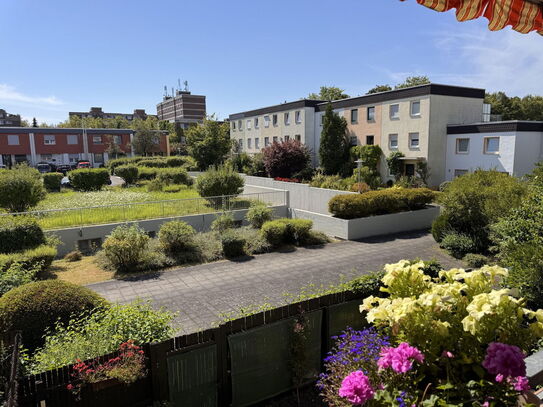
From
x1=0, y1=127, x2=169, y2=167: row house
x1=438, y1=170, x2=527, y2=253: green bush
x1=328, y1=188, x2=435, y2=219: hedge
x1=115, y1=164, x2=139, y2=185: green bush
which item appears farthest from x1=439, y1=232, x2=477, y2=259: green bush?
x1=0, y1=127, x2=169, y2=167: row house

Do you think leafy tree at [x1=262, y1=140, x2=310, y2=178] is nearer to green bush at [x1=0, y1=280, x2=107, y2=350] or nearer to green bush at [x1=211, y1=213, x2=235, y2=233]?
green bush at [x1=211, y1=213, x2=235, y2=233]

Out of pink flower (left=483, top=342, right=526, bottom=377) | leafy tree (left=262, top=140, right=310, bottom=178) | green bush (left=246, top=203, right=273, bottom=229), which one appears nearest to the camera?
pink flower (left=483, top=342, right=526, bottom=377)

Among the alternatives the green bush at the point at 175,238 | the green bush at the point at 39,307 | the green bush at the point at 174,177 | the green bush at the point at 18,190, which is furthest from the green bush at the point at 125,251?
the green bush at the point at 174,177

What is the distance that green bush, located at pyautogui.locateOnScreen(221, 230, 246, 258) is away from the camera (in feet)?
44.1

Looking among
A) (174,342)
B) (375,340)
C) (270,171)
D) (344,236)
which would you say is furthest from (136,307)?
(270,171)

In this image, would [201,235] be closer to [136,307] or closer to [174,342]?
[136,307]

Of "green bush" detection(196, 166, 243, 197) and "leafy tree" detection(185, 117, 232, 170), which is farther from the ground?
"leafy tree" detection(185, 117, 232, 170)

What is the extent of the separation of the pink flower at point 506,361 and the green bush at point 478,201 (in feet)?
35.6

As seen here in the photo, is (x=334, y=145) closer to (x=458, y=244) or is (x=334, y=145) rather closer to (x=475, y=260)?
(x=458, y=244)

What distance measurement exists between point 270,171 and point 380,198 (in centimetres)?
1658

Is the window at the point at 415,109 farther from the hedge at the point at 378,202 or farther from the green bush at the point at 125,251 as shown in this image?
the green bush at the point at 125,251

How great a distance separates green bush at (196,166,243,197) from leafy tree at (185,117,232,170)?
1336cm

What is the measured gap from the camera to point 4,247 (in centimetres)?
1216

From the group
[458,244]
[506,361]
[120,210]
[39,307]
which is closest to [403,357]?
[506,361]
